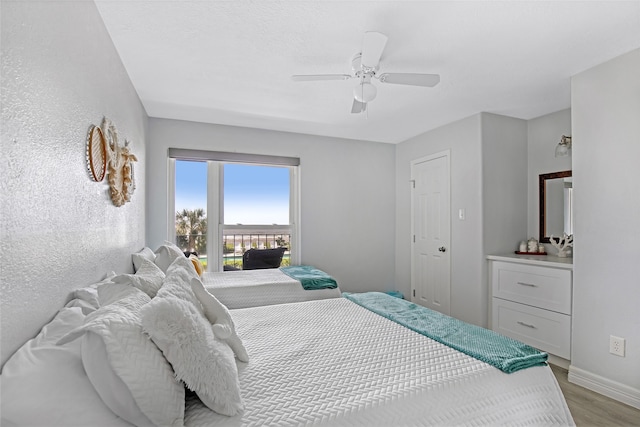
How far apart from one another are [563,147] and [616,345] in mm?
1809

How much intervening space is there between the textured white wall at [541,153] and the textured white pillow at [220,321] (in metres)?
3.44

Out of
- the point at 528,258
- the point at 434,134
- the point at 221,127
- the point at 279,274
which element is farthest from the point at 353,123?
the point at 528,258

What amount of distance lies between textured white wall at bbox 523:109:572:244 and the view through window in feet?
9.43

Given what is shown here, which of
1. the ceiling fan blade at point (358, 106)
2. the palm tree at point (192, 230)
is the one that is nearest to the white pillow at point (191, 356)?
the ceiling fan blade at point (358, 106)

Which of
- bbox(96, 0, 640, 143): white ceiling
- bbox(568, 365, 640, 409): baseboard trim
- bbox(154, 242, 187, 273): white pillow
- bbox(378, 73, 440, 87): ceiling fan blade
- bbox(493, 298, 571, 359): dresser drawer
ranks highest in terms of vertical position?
bbox(96, 0, 640, 143): white ceiling

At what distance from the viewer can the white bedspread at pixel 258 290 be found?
2930 mm

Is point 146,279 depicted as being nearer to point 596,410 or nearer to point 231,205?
point 231,205

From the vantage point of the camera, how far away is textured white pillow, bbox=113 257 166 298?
54.9 inches

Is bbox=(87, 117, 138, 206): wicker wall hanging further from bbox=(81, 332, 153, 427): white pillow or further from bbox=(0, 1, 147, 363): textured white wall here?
bbox=(81, 332, 153, 427): white pillow

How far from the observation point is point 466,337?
5.69 ft

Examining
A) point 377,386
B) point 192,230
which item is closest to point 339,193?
point 192,230

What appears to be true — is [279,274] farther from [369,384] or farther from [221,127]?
[369,384]

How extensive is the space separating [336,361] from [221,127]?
3.26 meters

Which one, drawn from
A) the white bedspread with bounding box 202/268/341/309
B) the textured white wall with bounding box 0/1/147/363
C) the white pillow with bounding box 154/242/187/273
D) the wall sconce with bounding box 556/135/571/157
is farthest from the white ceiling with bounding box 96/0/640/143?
the white bedspread with bounding box 202/268/341/309
